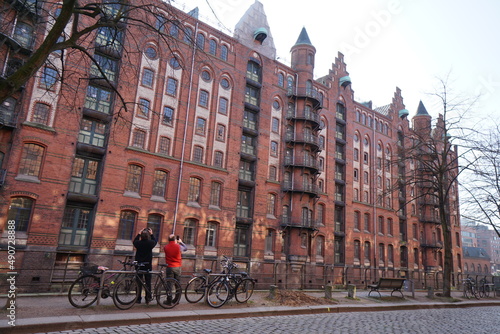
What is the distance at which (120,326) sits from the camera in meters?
7.45

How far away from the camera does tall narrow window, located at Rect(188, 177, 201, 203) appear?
23.8 meters

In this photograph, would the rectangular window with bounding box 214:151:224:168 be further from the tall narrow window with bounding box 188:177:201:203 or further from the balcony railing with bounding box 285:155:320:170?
the balcony railing with bounding box 285:155:320:170

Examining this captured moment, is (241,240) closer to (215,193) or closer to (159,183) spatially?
(215,193)

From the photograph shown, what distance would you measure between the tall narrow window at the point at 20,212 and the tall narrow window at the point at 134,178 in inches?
210

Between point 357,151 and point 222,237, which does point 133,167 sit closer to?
point 222,237

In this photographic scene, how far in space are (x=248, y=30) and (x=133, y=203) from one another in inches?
875

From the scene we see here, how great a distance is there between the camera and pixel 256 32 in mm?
30391

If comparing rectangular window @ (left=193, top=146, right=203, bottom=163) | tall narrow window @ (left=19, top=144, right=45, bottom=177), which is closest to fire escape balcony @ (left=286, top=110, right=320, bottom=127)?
rectangular window @ (left=193, top=146, right=203, bottom=163)

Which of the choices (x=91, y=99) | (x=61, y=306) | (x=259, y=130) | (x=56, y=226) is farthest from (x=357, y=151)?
(x=61, y=306)

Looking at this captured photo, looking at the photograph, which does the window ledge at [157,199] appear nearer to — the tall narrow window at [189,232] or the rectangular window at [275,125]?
the tall narrow window at [189,232]

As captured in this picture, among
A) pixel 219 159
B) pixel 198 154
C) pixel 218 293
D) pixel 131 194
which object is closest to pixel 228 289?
pixel 218 293

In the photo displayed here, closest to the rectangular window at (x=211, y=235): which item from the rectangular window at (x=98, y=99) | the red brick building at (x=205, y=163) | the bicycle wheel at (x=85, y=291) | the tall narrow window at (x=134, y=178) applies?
the red brick building at (x=205, y=163)

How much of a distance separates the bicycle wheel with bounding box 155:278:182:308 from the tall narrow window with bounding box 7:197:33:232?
12.3 metres

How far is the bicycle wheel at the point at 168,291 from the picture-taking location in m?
9.31
